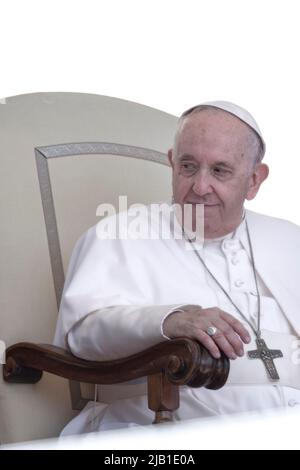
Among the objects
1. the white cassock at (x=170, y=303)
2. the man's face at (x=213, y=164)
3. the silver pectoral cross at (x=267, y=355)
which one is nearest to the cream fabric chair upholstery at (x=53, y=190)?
the white cassock at (x=170, y=303)

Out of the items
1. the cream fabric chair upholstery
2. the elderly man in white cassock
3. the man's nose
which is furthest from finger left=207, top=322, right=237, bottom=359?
the cream fabric chair upholstery

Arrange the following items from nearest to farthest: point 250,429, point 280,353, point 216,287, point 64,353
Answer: point 250,429 → point 64,353 → point 280,353 → point 216,287

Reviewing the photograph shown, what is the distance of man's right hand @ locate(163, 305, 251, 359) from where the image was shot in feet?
6.48

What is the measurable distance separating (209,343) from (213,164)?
37.0 inches

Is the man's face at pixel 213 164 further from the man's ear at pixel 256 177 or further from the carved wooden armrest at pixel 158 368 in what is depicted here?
the carved wooden armrest at pixel 158 368

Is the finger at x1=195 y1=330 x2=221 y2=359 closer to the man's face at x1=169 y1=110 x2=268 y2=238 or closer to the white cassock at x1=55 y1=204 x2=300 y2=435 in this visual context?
the white cassock at x1=55 y1=204 x2=300 y2=435

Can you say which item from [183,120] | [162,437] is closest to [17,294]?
[183,120]

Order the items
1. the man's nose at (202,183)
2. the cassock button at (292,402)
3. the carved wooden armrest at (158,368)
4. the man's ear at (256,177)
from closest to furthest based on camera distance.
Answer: the carved wooden armrest at (158,368), the cassock button at (292,402), the man's nose at (202,183), the man's ear at (256,177)

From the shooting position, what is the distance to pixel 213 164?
2717 millimetres

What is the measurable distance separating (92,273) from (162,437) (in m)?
2.04

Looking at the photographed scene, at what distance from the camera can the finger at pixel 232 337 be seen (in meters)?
2.00

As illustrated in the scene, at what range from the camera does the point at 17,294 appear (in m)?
2.77

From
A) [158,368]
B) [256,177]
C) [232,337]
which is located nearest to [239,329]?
[232,337]

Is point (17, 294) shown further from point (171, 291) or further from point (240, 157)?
point (240, 157)
